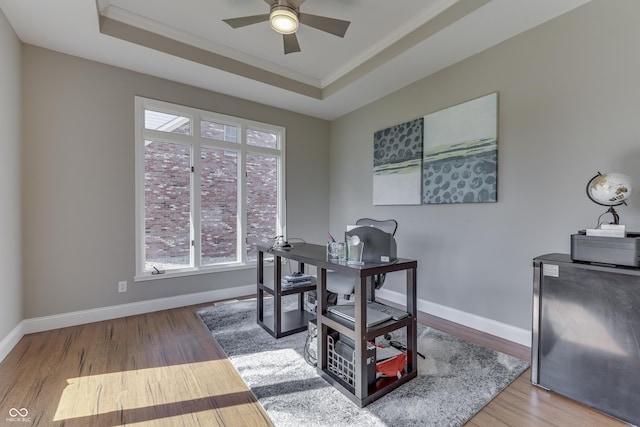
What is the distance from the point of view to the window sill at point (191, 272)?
10.7 feet

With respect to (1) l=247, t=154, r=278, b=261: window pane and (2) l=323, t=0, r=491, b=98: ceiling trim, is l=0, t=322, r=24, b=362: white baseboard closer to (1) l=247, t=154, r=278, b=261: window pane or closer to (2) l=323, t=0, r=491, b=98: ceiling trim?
(1) l=247, t=154, r=278, b=261: window pane

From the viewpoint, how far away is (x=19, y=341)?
8.22ft

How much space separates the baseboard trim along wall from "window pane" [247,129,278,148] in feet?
6.85

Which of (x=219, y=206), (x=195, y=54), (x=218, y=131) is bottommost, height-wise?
(x=219, y=206)

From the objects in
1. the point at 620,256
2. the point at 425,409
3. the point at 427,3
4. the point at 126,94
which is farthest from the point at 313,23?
the point at 425,409

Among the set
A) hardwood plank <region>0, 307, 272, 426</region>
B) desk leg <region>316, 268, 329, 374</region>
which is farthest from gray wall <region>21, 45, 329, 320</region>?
desk leg <region>316, 268, 329, 374</region>

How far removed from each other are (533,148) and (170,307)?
13.5 ft

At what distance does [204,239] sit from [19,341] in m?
1.83

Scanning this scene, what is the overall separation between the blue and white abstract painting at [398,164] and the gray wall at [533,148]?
22 cm

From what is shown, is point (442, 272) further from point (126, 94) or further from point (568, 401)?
point (126, 94)

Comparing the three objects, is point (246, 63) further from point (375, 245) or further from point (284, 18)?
point (375, 245)

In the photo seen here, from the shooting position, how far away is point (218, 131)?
3807 mm

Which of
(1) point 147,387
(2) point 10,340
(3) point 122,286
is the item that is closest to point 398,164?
(1) point 147,387

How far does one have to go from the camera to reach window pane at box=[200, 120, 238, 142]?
3.70m
